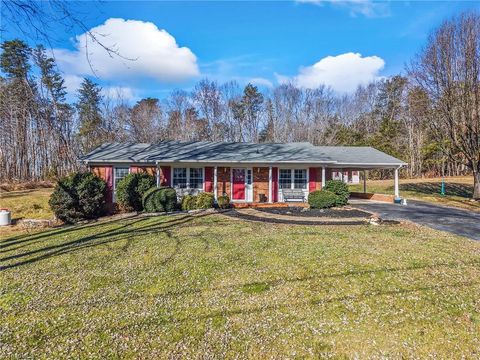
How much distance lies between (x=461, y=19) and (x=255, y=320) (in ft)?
77.2

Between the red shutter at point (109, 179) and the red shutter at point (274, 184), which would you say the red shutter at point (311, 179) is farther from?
the red shutter at point (109, 179)

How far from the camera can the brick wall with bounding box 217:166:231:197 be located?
58.8 feet

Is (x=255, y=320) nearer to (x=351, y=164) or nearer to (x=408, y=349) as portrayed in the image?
(x=408, y=349)

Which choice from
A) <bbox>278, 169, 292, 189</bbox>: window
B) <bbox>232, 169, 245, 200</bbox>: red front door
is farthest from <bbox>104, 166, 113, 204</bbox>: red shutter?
<bbox>278, 169, 292, 189</bbox>: window

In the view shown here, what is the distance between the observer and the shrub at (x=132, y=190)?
48.0 feet

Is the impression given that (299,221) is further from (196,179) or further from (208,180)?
(196,179)

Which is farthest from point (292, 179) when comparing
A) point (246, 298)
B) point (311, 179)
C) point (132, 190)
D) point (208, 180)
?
point (246, 298)

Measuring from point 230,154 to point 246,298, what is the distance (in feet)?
45.2

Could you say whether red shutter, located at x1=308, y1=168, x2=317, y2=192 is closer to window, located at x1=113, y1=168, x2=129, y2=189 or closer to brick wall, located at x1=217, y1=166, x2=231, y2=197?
brick wall, located at x1=217, y1=166, x2=231, y2=197

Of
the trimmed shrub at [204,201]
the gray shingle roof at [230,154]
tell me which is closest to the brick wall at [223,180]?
the gray shingle roof at [230,154]

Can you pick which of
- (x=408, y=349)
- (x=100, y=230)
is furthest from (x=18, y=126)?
(x=408, y=349)

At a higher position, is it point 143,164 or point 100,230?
point 143,164

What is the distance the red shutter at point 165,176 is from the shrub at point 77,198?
371cm

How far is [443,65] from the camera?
1908 centimetres
